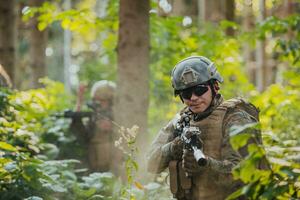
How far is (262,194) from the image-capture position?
3.10m

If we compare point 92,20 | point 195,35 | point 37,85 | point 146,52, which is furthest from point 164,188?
point 37,85

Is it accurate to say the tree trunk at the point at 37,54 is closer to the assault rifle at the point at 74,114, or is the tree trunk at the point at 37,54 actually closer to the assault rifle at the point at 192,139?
the assault rifle at the point at 74,114

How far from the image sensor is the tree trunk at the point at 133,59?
22.2ft

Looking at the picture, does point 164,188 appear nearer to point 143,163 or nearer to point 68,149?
point 143,163

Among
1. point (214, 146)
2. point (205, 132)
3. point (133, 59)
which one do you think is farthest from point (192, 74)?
point (133, 59)

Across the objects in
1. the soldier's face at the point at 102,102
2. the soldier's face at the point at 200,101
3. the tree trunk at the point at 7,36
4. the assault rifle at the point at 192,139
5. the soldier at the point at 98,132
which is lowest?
the soldier at the point at 98,132

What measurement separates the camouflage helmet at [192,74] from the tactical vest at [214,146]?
218mm

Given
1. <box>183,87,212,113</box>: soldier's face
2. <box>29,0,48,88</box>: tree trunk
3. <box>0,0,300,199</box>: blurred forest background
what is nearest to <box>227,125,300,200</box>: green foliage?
<box>0,0,300,199</box>: blurred forest background

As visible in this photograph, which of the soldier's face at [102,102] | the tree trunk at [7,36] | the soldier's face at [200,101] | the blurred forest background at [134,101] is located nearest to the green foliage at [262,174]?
the blurred forest background at [134,101]

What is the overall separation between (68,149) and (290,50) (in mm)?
3244

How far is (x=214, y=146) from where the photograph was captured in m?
4.01

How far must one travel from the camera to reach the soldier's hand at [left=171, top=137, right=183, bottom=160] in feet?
13.5

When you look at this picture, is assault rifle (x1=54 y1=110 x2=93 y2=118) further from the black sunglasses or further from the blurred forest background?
the black sunglasses

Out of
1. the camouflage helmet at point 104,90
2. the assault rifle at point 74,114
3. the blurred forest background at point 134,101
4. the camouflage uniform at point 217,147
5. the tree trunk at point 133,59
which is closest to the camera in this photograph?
the camouflage uniform at point 217,147
